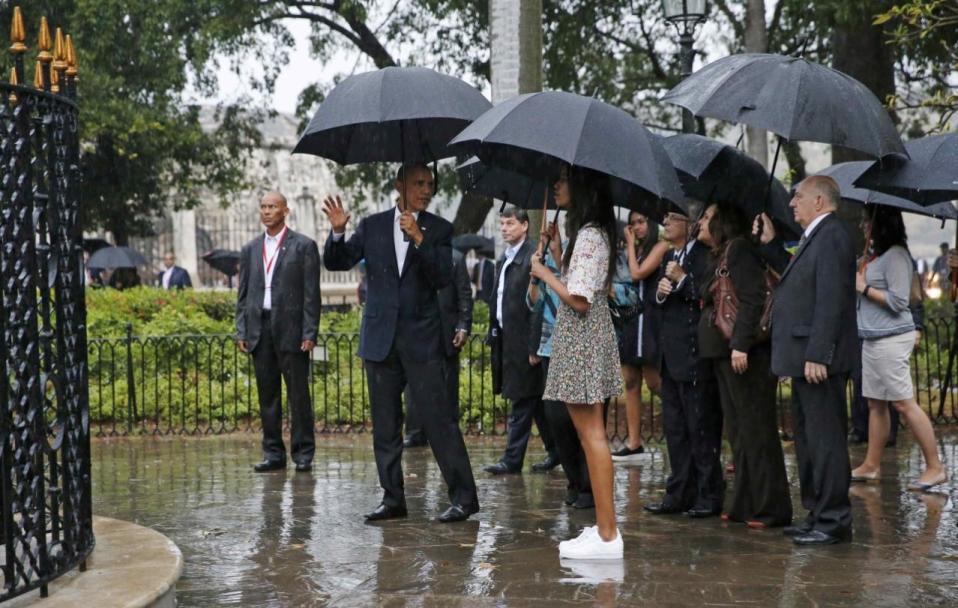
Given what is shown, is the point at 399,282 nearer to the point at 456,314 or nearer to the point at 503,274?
the point at 503,274

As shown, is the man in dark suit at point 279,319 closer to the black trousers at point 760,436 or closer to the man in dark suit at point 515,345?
the man in dark suit at point 515,345

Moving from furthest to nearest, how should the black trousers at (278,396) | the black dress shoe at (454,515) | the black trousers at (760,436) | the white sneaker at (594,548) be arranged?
the black trousers at (278,396) < the black dress shoe at (454,515) < the black trousers at (760,436) < the white sneaker at (594,548)

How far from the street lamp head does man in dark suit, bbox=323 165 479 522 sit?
4.56 meters

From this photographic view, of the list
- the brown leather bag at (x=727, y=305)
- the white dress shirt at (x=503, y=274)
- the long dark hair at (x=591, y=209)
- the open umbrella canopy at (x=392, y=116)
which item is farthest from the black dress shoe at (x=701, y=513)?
the open umbrella canopy at (x=392, y=116)

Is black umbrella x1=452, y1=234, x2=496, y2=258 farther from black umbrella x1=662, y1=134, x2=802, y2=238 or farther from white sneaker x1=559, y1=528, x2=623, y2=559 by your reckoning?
white sneaker x1=559, y1=528, x2=623, y2=559

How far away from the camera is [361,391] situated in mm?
14008

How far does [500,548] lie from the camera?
7250mm

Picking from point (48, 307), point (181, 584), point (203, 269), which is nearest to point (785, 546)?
point (181, 584)

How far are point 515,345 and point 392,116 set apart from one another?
2.85m

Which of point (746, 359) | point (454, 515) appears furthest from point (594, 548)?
point (746, 359)

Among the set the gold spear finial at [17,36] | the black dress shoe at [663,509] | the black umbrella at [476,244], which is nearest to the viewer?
the gold spear finial at [17,36]

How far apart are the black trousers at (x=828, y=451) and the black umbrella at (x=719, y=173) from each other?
1.24 meters

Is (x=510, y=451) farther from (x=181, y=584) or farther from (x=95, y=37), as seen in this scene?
(x=95, y=37)

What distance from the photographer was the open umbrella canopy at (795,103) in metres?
6.86
